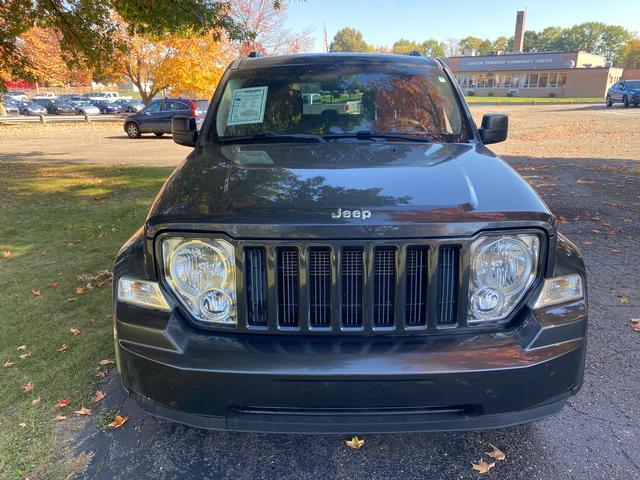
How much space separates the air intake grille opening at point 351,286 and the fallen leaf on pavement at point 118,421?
1.51 metres

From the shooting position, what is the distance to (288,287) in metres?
1.98

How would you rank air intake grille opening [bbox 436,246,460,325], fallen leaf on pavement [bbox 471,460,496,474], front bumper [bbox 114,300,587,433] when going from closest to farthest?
1. front bumper [bbox 114,300,587,433]
2. air intake grille opening [bbox 436,246,460,325]
3. fallen leaf on pavement [bbox 471,460,496,474]

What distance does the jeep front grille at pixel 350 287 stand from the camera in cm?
192

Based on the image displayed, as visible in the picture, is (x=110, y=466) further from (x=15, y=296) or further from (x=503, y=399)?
(x=15, y=296)

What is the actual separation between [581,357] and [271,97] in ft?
8.23

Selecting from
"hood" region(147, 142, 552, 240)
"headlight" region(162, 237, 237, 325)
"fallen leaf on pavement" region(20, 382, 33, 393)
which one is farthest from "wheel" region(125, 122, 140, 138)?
"headlight" region(162, 237, 237, 325)

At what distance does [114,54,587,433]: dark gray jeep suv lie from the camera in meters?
1.88

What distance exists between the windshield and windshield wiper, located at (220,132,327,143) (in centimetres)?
2

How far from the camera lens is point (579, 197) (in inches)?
318

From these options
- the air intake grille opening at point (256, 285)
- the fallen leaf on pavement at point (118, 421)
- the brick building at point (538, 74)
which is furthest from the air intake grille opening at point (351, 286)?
the brick building at point (538, 74)

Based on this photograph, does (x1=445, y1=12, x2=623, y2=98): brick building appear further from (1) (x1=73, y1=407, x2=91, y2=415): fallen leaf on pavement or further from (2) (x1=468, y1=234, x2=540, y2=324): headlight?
(1) (x1=73, y1=407, x2=91, y2=415): fallen leaf on pavement

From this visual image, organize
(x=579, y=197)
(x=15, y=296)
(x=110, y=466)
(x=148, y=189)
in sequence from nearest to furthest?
(x=110, y=466) < (x=15, y=296) < (x=579, y=197) < (x=148, y=189)

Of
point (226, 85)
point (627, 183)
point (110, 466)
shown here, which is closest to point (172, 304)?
point (110, 466)

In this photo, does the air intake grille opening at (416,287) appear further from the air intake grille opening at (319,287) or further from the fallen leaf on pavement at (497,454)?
the fallen leaf on pavement at (497,454)
